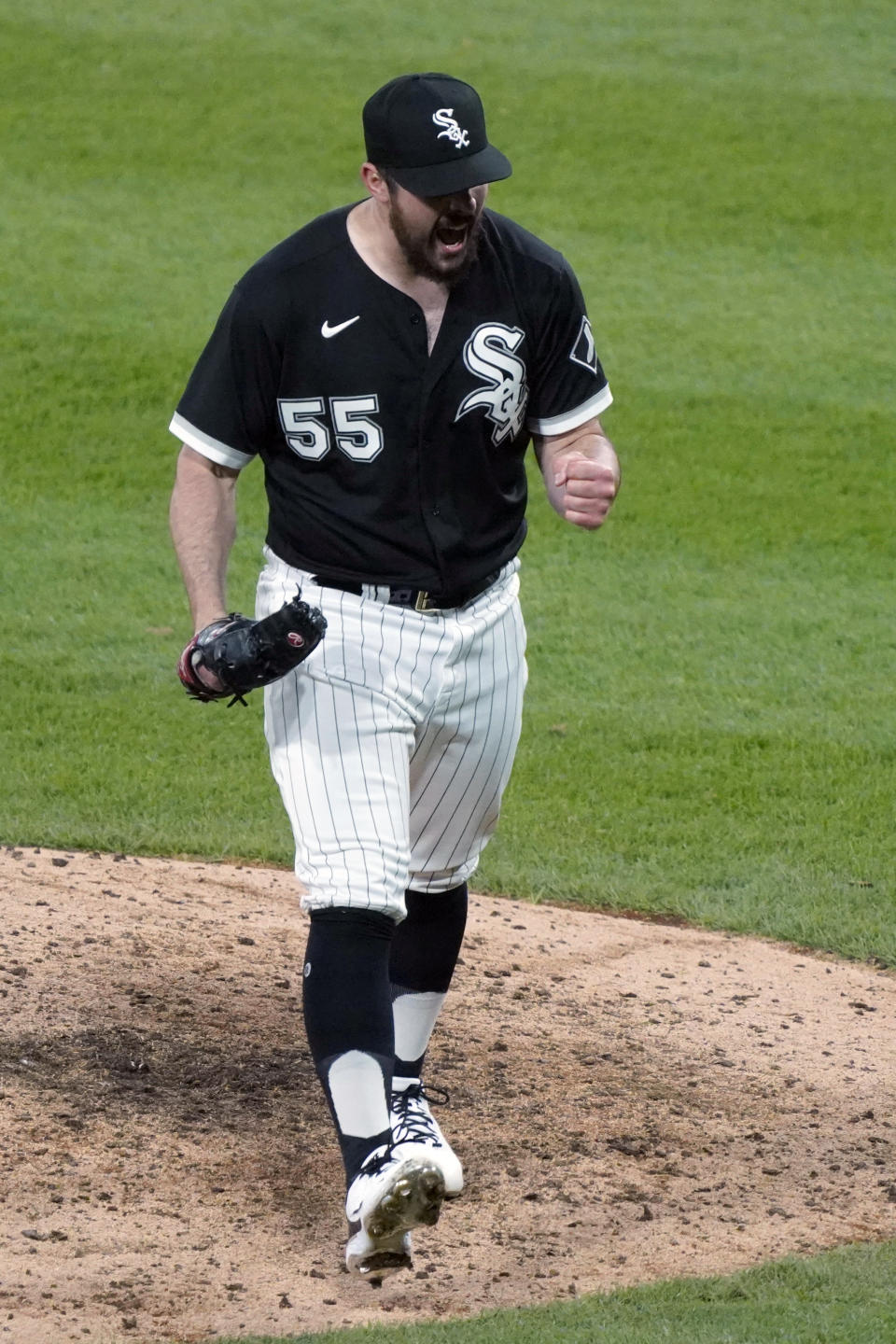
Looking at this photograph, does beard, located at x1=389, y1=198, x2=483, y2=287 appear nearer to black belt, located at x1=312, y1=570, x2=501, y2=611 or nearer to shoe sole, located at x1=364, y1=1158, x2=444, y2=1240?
black belt, located at x1=312, y1=570, x2=501, y2=611

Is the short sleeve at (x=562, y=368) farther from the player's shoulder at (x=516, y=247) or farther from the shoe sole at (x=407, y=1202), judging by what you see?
the shoe sole at (x=407, y=1202)

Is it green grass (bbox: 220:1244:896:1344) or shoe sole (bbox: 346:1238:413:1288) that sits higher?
shoe sole (bbox: 346:1238:413:1288)

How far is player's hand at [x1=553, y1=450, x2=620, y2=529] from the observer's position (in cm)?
342

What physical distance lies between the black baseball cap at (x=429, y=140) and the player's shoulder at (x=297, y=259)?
0.55 feet

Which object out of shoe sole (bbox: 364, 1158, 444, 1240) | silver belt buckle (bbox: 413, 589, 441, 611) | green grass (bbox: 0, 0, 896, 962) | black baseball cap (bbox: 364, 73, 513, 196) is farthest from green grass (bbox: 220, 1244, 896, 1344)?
green grass (bbox: 0, 0, 896, 962)

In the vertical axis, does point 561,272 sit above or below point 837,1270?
above

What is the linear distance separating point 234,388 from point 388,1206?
60.4 inches

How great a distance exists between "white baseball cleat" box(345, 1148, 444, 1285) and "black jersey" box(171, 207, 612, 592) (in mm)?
1091

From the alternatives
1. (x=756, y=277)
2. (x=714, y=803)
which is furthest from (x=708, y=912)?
(x=756, y=277)

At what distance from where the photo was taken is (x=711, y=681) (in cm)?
795

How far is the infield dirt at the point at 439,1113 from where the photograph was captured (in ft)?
11.6

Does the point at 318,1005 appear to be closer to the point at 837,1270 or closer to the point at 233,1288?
the point at 233,1288

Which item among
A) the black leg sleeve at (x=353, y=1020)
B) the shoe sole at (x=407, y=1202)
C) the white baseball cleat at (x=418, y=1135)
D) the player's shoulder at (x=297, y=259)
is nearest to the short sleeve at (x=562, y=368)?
the player's shoulder at (x=297, y=259)

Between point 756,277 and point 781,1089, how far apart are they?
922 centimetres
